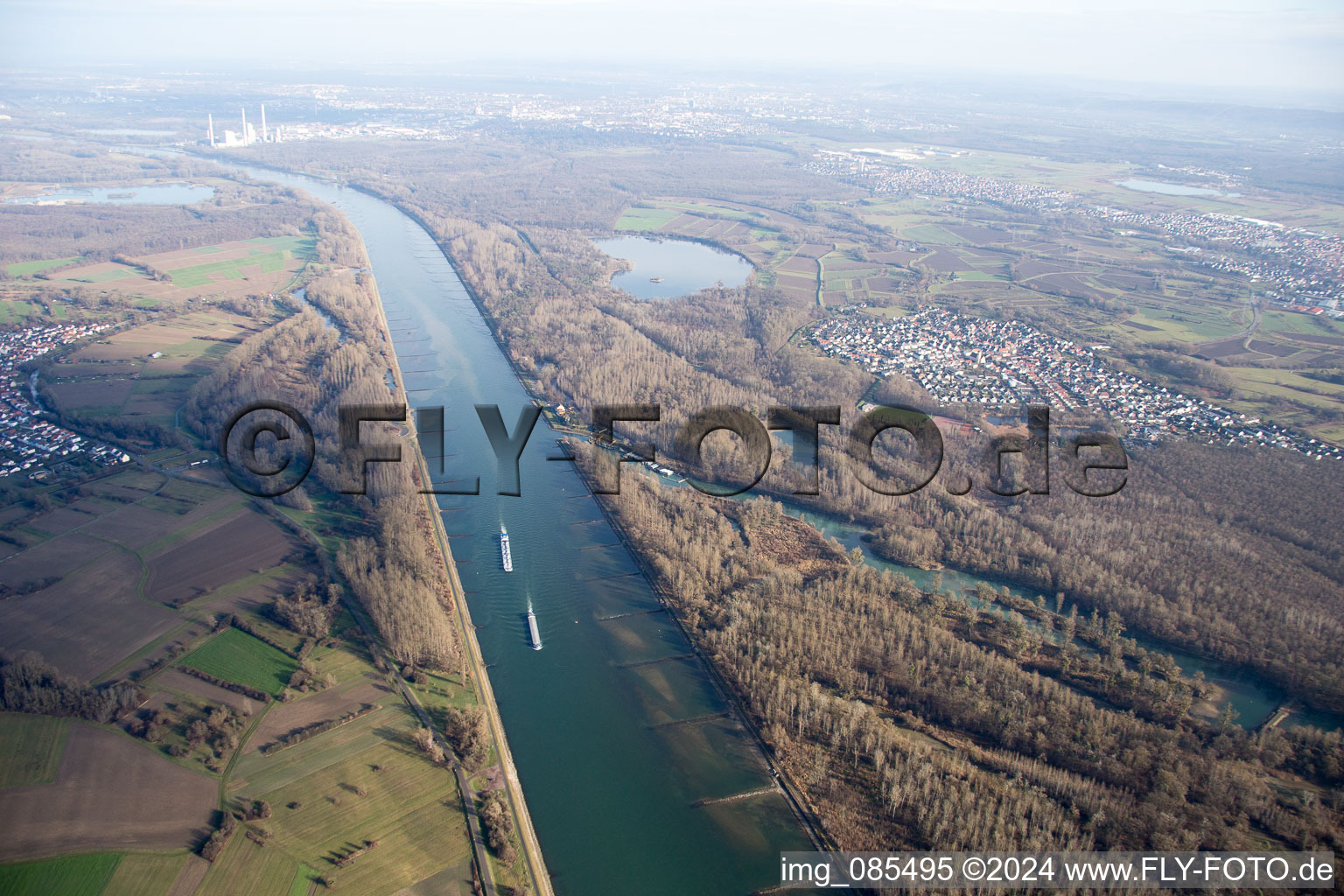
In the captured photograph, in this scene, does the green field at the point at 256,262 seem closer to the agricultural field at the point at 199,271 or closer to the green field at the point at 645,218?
the agricultural field at the point at 199,271

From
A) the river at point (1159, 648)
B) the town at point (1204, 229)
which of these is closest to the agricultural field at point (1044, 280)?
the town at point (1204, 229)

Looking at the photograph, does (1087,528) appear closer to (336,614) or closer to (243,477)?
(336,614)

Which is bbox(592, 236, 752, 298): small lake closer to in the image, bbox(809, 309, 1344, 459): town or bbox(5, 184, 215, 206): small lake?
bbox(809, 309, 1344, 459): town

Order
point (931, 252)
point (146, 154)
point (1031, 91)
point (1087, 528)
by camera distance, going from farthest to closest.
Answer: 1. point (1031, 91)
2. point (146, 154)
3. point (931, 252)
4. point (1087, 528)

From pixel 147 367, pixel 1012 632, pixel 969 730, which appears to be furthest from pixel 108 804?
pixel 147 367

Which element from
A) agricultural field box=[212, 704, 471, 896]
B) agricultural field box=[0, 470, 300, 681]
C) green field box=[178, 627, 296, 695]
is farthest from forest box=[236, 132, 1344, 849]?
agricultural field box=[0, 470, 300, 681]

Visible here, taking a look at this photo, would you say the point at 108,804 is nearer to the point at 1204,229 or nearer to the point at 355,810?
the point at 355,810

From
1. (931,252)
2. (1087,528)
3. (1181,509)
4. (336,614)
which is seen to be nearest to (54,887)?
(336,614)
